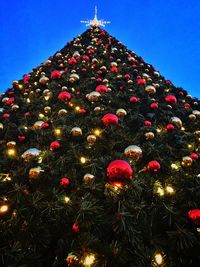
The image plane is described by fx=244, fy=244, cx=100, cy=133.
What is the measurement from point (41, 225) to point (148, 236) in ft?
3.79

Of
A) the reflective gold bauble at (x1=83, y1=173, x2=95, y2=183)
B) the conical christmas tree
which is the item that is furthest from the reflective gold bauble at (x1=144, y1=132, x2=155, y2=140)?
the reflective gold bauble at (x1=83, y1=173, x2=95, y2=183)

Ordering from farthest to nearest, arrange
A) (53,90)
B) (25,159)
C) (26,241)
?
1. (53,90)
2. (25,159)
3. (26,241)

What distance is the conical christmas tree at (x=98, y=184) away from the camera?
244 centimetres

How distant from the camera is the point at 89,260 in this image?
229cm

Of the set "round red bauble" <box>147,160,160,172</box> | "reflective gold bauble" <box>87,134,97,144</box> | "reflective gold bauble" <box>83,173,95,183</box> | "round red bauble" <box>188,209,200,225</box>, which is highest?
"reflective gold bauble" <box>87,134,97,144</box>

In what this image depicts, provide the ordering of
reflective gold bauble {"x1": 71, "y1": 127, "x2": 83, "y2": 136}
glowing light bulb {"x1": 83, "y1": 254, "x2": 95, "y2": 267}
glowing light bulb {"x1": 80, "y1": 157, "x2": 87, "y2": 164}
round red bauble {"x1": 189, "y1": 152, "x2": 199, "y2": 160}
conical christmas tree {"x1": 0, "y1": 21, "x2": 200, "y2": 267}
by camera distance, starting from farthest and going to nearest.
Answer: reflective gold bauble {"x1": 71, "y1": 127, "x2": 83, "y2": 136}, round red bauble {"x1": 189, "y1": 152, "x2": 199, "y2": 160}, glowing light bulb {"x1": 80, "y1": 157, "x2": 87, "y2": 164}, conical christmas tree {"x1": 0, "y1": 21, "x2": 200, "y2": 267}, glowing light bulb {"x1": 83, "y1": 254, "x2": 95, "y2": 267}

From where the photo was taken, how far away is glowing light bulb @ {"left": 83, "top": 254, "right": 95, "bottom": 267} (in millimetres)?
2271

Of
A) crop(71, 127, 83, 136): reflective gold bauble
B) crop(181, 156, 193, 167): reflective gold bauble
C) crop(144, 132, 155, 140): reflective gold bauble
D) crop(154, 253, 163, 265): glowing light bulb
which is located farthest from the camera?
crop(144, 132, 155, 140): reflective gold bauble

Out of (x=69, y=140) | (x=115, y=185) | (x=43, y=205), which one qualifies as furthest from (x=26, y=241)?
(x=69, y=140)

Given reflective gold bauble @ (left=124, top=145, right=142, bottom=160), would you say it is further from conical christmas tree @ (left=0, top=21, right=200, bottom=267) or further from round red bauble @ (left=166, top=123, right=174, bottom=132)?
round red bauble @ (left=166, top=123, right=174, bottom=132)

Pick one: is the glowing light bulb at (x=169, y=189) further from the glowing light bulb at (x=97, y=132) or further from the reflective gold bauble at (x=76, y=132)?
the reflective gold bauble at (x=76, y=132)

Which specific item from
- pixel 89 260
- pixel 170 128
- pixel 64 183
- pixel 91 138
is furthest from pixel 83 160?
pixel 170 128

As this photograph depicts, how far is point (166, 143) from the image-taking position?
424 centimetres

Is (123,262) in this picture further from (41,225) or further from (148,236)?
(41,225)
